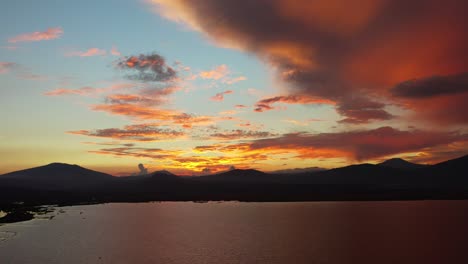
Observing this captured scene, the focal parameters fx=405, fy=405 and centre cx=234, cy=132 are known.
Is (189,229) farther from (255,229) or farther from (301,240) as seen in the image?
(301,240)

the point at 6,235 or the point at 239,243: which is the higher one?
the point at 6,235

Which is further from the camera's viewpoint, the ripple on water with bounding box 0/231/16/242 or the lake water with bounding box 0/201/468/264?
the ripple on water with bounding box 0/231/16/242

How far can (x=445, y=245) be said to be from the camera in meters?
85.3

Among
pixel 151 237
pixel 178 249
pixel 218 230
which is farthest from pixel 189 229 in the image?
pixel 178 249

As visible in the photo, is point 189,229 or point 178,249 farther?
point 189,229

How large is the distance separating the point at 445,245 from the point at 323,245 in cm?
2534

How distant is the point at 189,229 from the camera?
12481 centimetres

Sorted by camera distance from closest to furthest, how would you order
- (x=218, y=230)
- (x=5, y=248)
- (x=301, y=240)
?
(x=5, y=248), (x=301, y=240), (x=218, y=230)

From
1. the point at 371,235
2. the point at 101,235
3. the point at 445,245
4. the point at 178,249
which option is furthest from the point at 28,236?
the point at 445,245

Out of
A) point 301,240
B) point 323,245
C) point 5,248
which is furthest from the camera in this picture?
point 301,240

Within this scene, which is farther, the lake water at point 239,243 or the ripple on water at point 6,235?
the ripple on water at point 6,235

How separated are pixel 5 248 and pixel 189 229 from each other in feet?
179

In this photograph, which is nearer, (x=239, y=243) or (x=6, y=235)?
(x=239, y=243)

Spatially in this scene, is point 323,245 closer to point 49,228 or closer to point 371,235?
point 371,235
